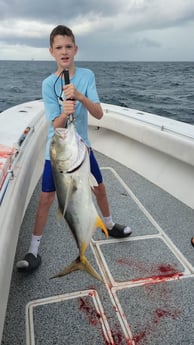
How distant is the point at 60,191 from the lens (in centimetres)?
→ 158

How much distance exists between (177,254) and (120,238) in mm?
479

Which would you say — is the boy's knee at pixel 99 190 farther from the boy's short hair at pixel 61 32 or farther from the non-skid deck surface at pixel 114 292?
the boy's short hair at pixel 61 32

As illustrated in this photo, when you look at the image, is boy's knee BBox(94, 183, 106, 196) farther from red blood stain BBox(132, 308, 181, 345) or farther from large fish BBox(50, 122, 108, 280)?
red blood stain BBox(132, 308, 181, 345)

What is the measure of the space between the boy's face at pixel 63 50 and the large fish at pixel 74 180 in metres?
0.52

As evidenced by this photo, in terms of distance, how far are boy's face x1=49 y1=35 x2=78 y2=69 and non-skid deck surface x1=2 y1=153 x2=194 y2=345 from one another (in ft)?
4.68

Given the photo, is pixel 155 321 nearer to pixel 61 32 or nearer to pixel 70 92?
pixel 70 92

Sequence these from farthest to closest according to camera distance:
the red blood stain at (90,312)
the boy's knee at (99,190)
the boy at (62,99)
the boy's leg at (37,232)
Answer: the boy's knee at (99,190), the boy's leg at (37,232), the red blood stain at (90,312), the boy at (62,99)

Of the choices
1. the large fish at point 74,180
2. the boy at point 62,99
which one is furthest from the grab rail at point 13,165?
the large fish at point 74,180

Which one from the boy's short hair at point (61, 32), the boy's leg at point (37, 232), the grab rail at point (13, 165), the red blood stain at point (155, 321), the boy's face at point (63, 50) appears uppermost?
the boy's short hair at point (61, 32)

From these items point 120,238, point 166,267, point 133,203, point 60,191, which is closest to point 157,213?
point 133,203

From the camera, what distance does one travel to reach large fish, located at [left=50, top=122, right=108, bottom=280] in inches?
58.8

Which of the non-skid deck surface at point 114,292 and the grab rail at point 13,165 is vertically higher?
the grab rail at point 13,165

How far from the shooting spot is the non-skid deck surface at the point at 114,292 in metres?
1.80

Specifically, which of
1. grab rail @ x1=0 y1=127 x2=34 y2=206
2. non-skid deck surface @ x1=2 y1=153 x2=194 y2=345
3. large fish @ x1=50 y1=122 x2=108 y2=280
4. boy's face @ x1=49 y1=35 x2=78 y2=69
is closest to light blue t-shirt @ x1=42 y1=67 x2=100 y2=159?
boy's face @ x1=49 y1=35 x2=78 y2=69
